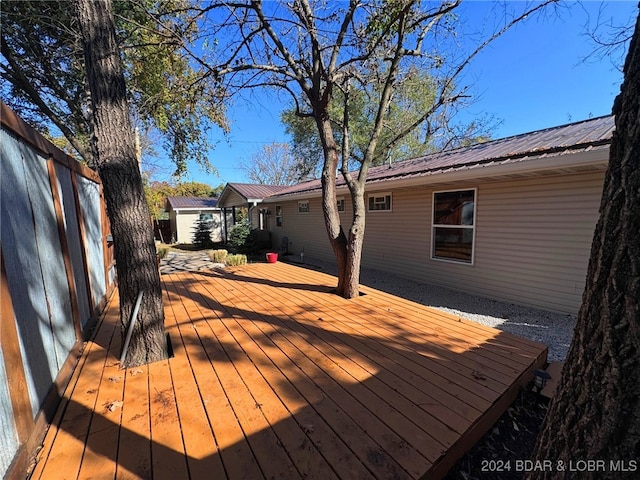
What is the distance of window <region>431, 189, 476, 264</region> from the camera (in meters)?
5.35

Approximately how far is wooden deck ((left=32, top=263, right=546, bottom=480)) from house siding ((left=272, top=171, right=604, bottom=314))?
2101 mm

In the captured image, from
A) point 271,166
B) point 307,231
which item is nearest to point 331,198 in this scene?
point 307,231

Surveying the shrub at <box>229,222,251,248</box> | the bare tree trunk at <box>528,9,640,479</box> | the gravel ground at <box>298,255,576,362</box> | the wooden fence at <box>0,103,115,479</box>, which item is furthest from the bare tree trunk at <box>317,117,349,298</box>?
the shrub at <box>229,222,251,248</box>

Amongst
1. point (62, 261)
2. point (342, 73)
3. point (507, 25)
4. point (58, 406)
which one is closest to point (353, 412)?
point (58, 406)

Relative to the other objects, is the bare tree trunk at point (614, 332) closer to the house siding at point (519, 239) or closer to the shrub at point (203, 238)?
the house siding at point (519, 239)

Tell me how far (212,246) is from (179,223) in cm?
471

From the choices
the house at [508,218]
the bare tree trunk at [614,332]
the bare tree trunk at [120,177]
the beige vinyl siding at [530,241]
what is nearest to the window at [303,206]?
the house at [508,218]

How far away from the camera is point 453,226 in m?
5.62

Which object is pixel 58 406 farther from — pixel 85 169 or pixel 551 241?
pixel 551 241

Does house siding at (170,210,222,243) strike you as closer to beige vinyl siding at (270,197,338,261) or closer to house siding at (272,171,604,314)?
beige vinyl siding at (270,197,338,261)

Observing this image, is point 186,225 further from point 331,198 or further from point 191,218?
point 331,198

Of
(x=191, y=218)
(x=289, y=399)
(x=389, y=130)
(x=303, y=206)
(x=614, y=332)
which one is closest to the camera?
(x=614, y=332)

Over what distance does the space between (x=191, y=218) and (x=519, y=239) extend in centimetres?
1832

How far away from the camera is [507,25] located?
3891mm
